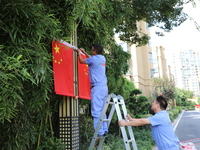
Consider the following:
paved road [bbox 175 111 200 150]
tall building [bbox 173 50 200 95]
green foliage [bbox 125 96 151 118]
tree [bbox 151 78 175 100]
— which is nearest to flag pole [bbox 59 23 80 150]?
paved road [bbox 175 111 200 150]

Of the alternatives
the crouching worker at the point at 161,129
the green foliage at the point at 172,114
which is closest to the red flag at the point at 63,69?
the crouching worker at the point at 161,129

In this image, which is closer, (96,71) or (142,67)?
(96,71)

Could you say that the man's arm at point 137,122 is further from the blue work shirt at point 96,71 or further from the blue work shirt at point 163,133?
the blue work shirt at point 96,71

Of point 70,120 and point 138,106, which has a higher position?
point 138,106

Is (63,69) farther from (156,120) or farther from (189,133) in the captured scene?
(189,133)

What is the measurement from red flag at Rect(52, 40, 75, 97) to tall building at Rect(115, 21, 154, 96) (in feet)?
65.3

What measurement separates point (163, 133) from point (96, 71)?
1.39 m

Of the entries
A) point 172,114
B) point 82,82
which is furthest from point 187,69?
point 82,82

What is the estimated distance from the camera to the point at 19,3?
224 cm

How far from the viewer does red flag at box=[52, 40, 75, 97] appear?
328cm

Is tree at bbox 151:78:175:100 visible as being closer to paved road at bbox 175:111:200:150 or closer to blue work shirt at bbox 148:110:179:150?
paved road at bbox 175:111:200:150

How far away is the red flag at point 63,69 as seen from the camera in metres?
3.28

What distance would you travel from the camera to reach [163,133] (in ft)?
9.12

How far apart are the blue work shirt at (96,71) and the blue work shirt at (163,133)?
1.01 m
